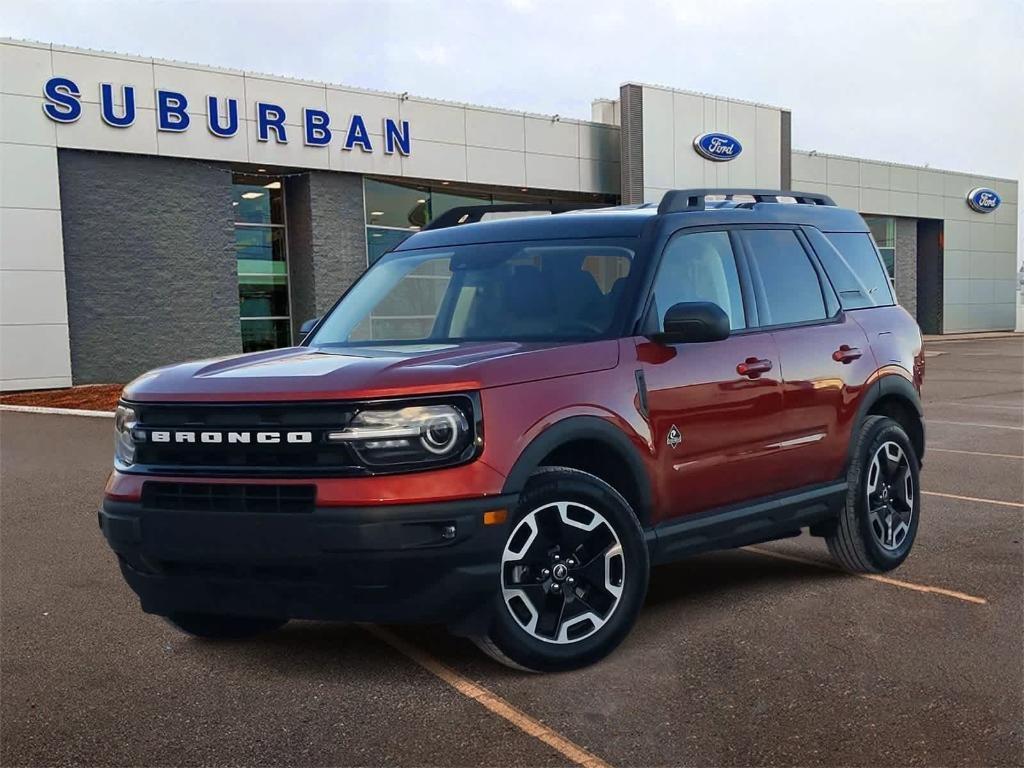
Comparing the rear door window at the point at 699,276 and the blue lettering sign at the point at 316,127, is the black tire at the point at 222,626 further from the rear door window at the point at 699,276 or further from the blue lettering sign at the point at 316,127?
the blue lettering sign at the point at 316,127

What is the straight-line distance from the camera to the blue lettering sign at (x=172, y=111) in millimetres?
23625

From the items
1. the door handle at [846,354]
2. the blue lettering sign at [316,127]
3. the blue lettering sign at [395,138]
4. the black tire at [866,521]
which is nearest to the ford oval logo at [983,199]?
the blue lettering sign at [395,138]

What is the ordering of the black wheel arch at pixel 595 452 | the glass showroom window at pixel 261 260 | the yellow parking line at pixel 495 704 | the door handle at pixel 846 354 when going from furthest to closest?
1. the glass showroom window at pixel 261 260
2. the door handle at pixel 846 354
3. the black wheel arch at pixel 595 452
4. the yellow parking line at pixel 495 704

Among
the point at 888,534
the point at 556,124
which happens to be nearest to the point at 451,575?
the point at 888,534

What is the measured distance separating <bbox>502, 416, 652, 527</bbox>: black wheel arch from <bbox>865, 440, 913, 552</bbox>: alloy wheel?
1.92 metres

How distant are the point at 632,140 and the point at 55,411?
62.1ft

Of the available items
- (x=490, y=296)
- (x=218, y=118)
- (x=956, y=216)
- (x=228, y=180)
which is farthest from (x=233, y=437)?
(x=956, y=216)

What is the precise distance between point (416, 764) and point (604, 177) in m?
30.3

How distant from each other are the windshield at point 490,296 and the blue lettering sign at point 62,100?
18.8 m

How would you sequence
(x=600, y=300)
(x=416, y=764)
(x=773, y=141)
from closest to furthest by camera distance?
(x=416, y=764)
(x=600, y=300)
(x=773, y=141)

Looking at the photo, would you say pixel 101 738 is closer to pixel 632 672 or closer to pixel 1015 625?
pixel 632 672

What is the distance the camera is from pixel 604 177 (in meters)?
32.9

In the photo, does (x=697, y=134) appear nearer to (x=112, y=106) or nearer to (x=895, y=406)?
(x=112, y=106)

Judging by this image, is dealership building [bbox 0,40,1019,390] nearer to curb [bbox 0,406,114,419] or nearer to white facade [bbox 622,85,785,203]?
white facade [bbox 622,85,785,203]
